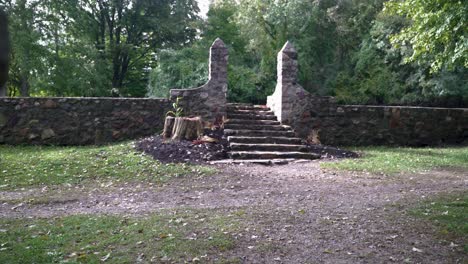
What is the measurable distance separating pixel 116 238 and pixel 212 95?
7109 millimetres

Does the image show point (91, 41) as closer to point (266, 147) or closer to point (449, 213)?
point (266, 147)

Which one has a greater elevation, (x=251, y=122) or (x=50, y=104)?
(x=50, y=104)

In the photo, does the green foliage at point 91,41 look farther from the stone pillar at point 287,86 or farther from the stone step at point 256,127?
the stone step at point 256,127

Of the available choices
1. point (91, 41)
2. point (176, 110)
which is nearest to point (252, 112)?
point (176, 110)

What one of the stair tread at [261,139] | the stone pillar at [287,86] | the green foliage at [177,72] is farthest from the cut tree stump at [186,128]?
the green foliage at [177,72]

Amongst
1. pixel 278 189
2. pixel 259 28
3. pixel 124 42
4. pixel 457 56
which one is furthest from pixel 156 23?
pixel 278 189

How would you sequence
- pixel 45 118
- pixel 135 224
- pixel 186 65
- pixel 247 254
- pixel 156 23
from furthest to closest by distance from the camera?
pixel 156 23 → pixel 186 65 → pixel 45 118 → pixel 135 224 → pixel 247 254

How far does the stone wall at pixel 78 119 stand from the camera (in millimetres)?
10547

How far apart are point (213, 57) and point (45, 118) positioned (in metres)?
4.60

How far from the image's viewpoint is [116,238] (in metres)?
4.08

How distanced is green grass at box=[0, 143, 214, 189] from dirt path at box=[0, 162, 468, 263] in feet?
1.59

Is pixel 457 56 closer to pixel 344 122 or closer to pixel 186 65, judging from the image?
pixel 344 122

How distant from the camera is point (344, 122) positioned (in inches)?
471

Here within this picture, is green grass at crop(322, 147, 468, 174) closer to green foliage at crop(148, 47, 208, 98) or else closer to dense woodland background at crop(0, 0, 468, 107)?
dense woodland background at crop(0, 0, 468, 107)
